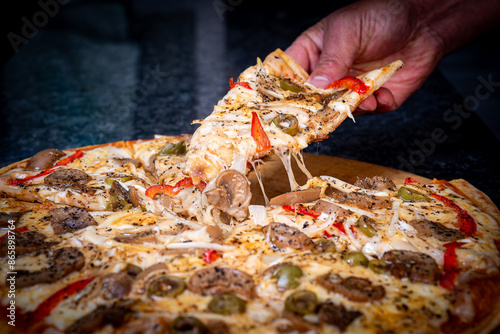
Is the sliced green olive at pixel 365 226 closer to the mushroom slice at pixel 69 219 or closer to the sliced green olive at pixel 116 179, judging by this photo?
the mushroom slice at pixel 69 219

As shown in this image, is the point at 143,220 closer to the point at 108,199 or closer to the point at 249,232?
the point at 108,199

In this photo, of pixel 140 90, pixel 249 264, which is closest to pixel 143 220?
pixel 249 264

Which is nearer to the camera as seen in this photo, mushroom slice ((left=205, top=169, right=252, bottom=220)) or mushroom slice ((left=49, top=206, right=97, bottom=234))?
mushroom slice ((left=49, top=206, right=97, bottom=234))

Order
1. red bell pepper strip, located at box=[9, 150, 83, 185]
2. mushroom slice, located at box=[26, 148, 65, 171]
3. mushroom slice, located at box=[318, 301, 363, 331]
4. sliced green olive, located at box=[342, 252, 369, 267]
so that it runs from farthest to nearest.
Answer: mushroom slice, located at box=[26, 148, 65, 171] → red bell pepper strip, located at box=[9, 150, 83, 185] → sliced green olive, located at box=[342, 252, 369, 267] → mushroom slice, located at box=[318, 301, 363, 331]

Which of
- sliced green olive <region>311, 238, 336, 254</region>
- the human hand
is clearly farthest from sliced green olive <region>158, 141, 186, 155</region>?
sliced green olive <region>311, 238, 336, 254</region>

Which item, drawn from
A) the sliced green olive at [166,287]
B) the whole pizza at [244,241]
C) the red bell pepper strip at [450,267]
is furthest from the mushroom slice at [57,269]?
the red bell pepper strip at [450,267]

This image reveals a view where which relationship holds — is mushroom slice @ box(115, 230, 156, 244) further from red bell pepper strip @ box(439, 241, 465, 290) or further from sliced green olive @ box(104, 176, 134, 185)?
red bell pepper strip @ box(439, 241, 465, 290)

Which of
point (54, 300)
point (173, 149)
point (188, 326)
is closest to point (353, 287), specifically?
point (188, 326)

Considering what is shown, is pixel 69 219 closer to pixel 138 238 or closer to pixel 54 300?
pixel 138 238
